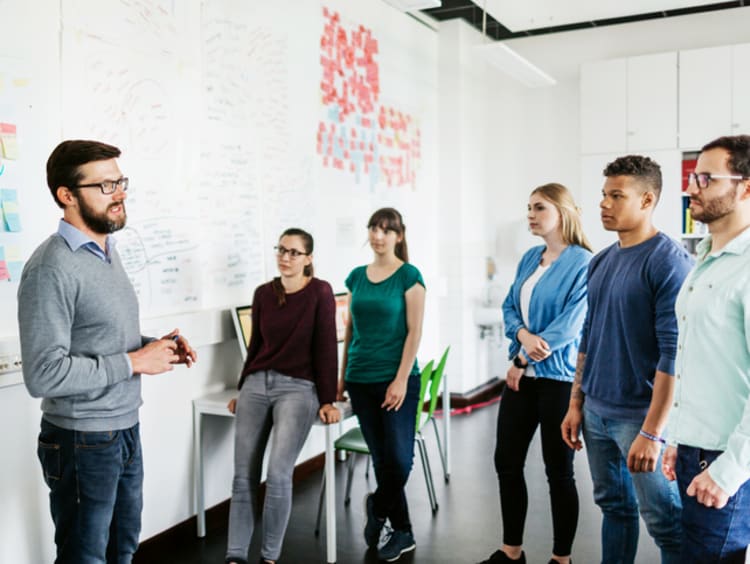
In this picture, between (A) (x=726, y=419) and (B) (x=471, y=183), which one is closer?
(A) (x=726, y=419)

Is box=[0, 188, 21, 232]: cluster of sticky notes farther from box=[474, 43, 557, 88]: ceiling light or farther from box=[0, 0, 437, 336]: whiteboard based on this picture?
box=[474, 43, 557, 88]: ceiling light

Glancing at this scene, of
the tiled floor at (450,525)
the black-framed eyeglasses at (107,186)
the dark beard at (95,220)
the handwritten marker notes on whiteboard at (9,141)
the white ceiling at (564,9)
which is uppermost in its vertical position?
the white ceiling at (564,9)

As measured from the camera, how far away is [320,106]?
171 inches

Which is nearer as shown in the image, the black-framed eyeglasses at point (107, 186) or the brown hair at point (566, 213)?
the black-framed eyeglasses at point (107, 186)

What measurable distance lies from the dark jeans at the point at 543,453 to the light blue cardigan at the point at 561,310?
65 millimetres

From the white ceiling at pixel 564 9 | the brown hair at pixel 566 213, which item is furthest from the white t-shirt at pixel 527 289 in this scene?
the white ceiling at pixel 564 9

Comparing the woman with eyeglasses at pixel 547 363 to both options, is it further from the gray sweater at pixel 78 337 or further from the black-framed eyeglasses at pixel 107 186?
the black-framed eyeglasses at pixel 107 186

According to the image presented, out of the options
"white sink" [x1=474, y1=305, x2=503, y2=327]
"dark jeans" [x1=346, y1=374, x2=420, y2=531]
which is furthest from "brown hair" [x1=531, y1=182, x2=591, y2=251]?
"white sink" [x1=474, y1=305, x2=503, y2=327]

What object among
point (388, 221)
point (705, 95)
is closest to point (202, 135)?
point (388, 221)

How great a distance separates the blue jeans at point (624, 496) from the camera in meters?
2.13

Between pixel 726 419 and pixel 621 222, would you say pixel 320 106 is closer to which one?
pixel 621 222

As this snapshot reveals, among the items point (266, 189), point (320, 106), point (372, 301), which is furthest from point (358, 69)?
point (372, 301)

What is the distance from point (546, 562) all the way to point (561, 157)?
3.99 m

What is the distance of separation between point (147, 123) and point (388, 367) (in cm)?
141
